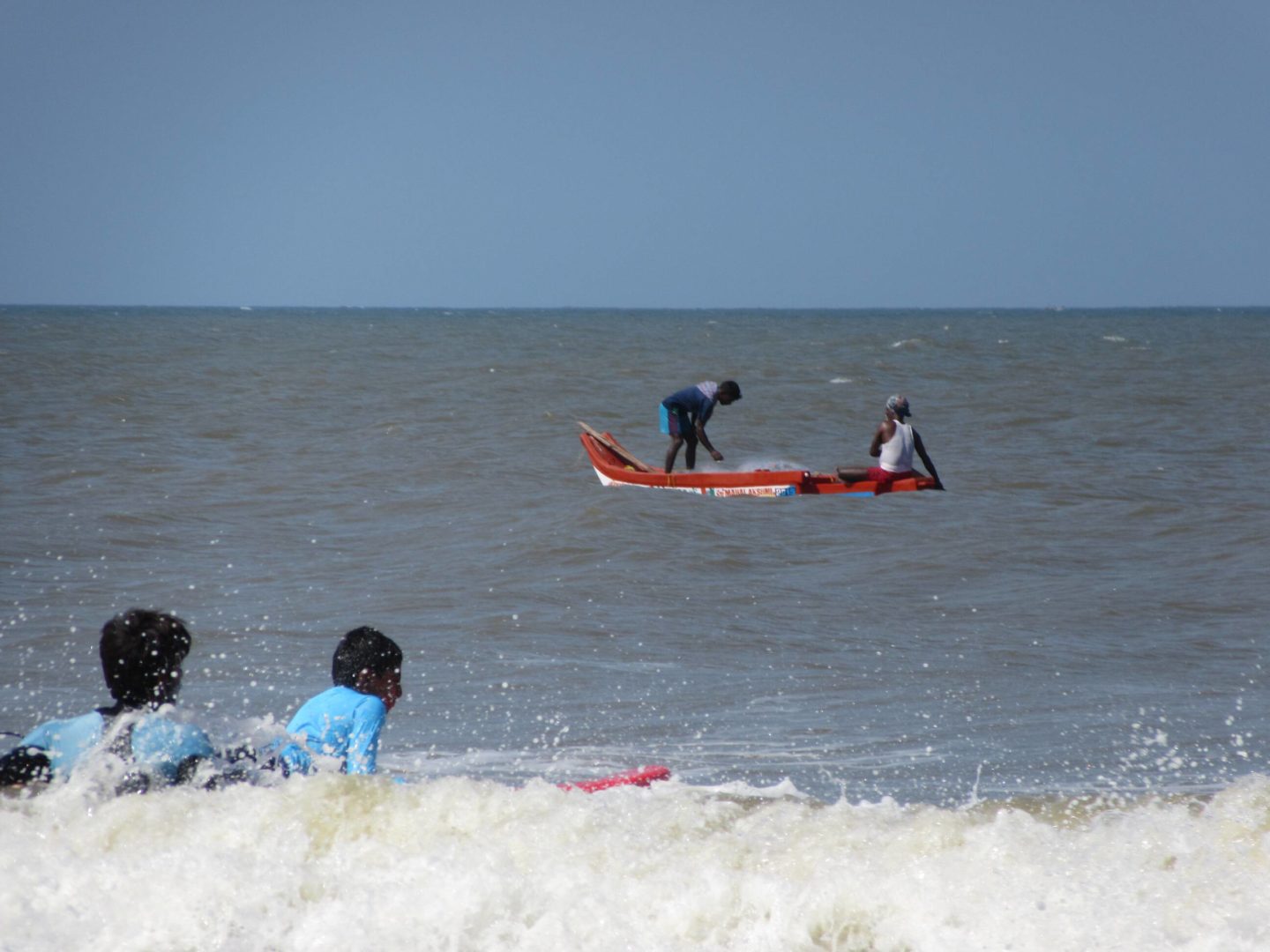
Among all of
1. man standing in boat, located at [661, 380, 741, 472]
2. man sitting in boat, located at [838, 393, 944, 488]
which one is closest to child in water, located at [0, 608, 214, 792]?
man sitting in boat, located at [838, 393, 944, 488]

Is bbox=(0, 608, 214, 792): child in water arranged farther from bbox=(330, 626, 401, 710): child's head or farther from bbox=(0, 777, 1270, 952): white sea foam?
bbox=(330, 626, 401, 710): child's head

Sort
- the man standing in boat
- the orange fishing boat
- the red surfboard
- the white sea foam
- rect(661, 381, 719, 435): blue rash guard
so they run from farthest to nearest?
rect(661, 381, 719, 435): blue rash guard < the man standing in boat < the orange fishing boat < the red surfboard < the white sea foam

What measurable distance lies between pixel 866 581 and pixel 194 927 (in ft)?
21.6

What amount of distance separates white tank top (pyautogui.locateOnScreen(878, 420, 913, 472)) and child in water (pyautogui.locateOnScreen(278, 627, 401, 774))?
32.7 ft

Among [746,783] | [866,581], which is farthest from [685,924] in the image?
[866,581]

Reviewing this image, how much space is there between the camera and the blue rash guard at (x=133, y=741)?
3.59 meters

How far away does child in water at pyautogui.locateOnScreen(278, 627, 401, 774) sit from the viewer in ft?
13.0

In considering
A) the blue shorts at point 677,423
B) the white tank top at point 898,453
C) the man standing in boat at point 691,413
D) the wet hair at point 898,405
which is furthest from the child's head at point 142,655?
the blue shorts at point 677,423

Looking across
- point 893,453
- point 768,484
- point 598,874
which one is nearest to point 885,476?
point 893,453

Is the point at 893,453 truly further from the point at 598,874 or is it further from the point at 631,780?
the point at 598,874

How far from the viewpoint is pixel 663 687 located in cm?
674

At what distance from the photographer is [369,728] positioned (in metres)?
3.97

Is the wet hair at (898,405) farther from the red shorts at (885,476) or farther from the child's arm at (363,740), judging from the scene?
the child's arm at (363,740)

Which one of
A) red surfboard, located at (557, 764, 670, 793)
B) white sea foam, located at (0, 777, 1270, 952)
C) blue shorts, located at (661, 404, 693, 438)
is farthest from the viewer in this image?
blue shorts, located at (661, 404, 693, 438)
